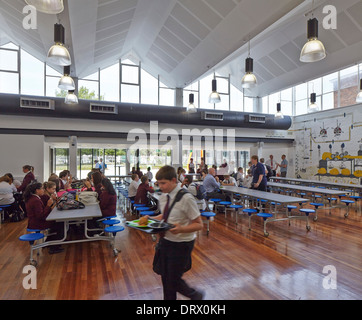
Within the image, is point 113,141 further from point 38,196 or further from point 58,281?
point 58,281

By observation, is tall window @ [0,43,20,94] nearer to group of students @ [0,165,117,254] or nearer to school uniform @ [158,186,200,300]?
group of students @ [0,165,117,254]

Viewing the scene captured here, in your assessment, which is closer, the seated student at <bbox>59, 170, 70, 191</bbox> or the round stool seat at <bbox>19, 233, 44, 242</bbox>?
the round stool seat at <bbox>19, 233, 44, 242</bbox>

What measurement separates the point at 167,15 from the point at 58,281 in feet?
22.8

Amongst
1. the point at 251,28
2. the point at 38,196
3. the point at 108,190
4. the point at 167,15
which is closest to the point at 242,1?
the point at 251,28

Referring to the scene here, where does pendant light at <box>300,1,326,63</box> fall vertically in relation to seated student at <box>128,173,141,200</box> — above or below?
above

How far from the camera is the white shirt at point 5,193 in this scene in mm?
5496

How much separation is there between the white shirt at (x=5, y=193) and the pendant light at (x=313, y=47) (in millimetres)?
6601

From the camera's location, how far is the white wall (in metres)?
8.85

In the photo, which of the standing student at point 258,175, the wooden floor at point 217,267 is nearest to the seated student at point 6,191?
the wooden floor at point 217,267

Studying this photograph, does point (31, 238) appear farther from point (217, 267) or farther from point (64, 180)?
point (64, 180)

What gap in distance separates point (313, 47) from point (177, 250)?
10.9 ft

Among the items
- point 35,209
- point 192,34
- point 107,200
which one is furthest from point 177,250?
point 192,34

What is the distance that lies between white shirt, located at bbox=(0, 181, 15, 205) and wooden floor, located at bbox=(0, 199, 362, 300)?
2.55 ft

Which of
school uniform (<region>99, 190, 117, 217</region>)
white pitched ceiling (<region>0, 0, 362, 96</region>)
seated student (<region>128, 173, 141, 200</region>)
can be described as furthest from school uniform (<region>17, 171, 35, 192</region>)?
white pitched ceiling (<region>0, 0, 362, 96</region>)
